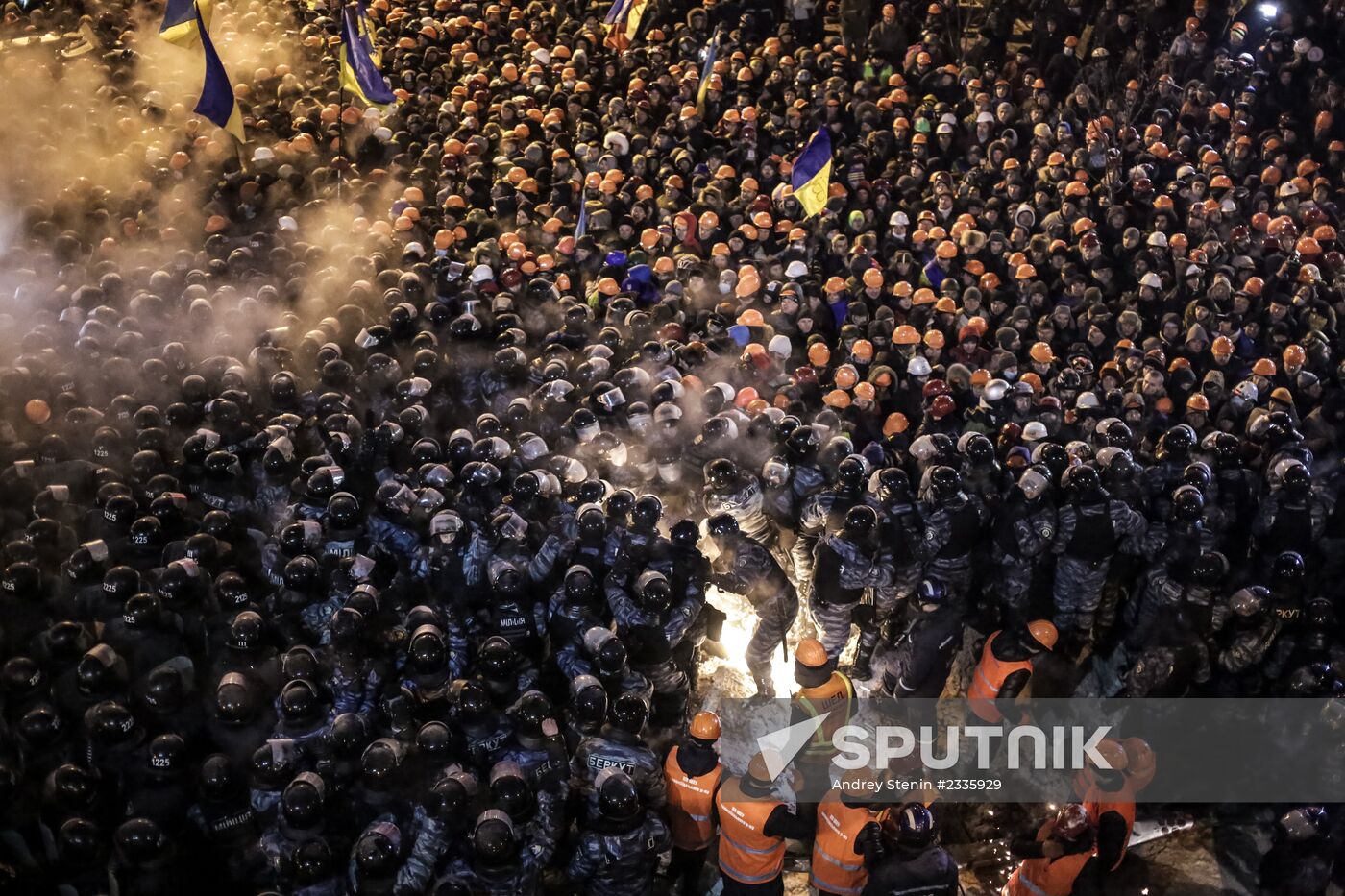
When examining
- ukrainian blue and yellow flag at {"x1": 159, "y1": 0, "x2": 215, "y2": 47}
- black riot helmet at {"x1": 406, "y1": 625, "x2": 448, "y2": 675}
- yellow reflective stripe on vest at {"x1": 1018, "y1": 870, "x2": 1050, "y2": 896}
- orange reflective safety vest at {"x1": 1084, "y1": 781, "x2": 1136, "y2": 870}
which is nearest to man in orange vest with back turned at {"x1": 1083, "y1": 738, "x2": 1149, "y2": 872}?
orange reflective safety vest at {"x1": 1084, "y1": 781, "x2": 1136, "y2": 870}

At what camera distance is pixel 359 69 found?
1298 cm

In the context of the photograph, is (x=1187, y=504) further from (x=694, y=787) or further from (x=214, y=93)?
(x=214, y=93)

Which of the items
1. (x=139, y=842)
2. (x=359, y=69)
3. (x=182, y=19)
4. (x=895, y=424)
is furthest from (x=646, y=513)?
(x=182, y=19)

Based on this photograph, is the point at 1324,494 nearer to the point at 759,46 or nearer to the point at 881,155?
the point at 881,155

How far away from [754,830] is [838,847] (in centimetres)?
49

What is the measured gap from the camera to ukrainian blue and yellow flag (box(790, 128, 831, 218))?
460 inches

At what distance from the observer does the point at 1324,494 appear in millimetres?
9328

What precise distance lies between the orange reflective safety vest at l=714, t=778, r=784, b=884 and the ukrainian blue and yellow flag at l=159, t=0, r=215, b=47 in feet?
36.5

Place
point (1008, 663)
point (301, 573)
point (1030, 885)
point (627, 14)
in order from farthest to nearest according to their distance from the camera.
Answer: point (627, 14), point (1008, 663), point (301, 573), point (1030, 885)

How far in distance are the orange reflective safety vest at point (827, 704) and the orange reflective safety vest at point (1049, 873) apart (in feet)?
4.53


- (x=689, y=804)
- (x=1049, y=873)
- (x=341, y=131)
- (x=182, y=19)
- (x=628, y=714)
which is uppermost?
(x=182, y=19)

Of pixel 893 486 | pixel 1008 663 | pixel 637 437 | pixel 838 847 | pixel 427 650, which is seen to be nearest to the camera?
pixel 838 847

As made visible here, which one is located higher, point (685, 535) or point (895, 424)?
point (685, 535)

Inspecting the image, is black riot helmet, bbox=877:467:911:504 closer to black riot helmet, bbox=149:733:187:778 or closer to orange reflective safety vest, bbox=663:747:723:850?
orange reflective safety vest, bbox=663:747:723:850
